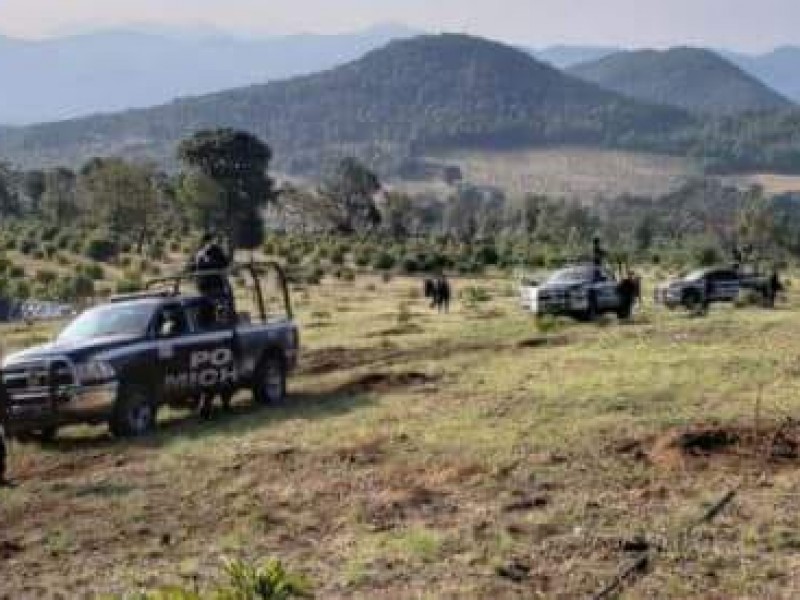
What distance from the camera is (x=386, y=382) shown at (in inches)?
844

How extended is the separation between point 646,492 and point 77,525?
5006 mm

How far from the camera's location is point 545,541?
36.8 ft

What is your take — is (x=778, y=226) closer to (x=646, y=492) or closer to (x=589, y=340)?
(x=589, y=340)

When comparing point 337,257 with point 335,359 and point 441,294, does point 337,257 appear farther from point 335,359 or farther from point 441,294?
point 335,359

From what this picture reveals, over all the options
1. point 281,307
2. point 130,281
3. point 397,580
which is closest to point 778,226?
point 130,281

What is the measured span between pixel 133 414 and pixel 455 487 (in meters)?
6.09

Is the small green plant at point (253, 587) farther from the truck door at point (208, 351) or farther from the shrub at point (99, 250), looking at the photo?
the shrub at point (99, 250)

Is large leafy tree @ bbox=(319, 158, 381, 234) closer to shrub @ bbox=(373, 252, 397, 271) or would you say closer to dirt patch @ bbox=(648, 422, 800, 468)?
shrub @ bbox=(373, 252, 397, 271)

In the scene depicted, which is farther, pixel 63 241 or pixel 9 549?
pixel 63 241

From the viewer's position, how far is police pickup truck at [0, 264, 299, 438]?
17422 mm

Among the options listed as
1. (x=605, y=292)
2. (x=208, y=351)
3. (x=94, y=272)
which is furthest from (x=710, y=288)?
(x=94, y=272)

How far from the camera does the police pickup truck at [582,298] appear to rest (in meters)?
33.8

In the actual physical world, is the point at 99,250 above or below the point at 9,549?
below

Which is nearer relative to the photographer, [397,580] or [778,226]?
[397,580]
